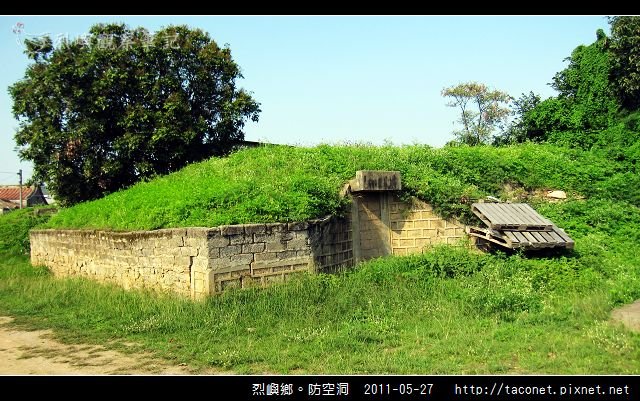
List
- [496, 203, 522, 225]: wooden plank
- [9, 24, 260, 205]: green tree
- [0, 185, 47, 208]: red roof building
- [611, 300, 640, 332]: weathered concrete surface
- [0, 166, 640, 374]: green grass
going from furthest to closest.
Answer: [0, 185, 47, 208]: red roof building → [9, 24, 260, 205]: green tree → [496, 203, 522, 225]: wooden plank → [611, 300, 640, 332]: weathered concrete surface → [0, 166, 640, 374]: green grass

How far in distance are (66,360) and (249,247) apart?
327 centimetres

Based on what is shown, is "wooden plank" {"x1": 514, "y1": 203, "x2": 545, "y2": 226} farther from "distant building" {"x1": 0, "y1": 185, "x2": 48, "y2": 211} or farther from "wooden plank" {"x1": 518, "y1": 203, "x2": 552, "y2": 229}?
"distant building" {"x1": 0, "y1": 185, "x2": 48, "y2": 211}

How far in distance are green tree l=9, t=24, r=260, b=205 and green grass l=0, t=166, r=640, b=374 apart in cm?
625

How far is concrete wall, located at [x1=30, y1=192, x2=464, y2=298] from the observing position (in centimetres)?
837

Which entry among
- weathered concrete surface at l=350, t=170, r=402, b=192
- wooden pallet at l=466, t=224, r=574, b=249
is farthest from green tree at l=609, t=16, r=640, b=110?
weathered concrete surface at l=350, t=170, r=402, b=192

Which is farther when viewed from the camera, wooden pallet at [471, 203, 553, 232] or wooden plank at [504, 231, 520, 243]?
wooden pallet at [471, 203, 553, 232]

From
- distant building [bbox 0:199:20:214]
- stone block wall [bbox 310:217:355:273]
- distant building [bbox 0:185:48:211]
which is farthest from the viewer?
distant building [bbox 0:185:48:211]

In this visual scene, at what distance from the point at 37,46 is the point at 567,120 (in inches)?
694

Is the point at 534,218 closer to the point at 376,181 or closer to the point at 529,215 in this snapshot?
the point at 529,215

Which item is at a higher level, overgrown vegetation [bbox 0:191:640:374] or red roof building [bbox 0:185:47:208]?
red roof building [bbox 0:185:47:208]

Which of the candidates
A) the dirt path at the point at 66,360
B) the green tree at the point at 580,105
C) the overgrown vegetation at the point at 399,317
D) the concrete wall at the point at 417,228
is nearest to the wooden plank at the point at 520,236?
the overgrown vegetation at the point at 399,317

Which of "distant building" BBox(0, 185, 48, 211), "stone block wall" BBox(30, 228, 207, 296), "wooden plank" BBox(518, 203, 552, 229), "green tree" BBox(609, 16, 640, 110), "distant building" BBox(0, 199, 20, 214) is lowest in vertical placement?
"stone block wall" BBox(30, 228, 207, 296)
